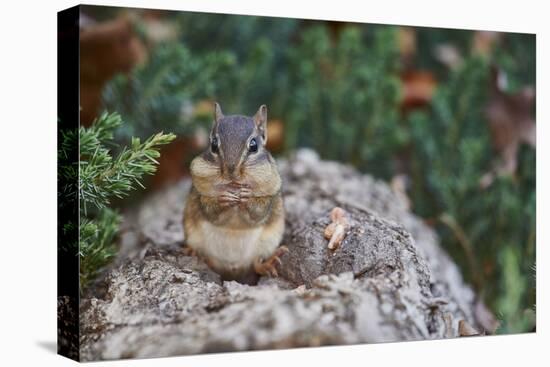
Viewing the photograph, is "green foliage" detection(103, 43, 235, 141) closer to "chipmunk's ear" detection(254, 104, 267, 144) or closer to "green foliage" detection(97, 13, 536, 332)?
"green foliage" detection(97, 13, 536, 332)

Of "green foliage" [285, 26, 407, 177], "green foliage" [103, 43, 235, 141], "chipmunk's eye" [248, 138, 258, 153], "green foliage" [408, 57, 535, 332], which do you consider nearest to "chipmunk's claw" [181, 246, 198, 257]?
"chipmunk's eye" [248, 138, 258, 153]

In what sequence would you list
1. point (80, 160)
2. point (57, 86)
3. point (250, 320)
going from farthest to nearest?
point (57, 86) < point (80, 160) < point (250, 320)

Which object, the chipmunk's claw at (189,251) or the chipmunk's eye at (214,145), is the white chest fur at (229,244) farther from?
the chipmunk's eye at (214,145)

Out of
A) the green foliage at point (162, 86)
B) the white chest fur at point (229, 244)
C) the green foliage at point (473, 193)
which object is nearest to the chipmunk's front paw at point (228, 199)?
the white chest fur at point (229, 244)

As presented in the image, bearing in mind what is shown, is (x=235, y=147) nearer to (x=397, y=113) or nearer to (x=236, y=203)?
(x=236, y=203)

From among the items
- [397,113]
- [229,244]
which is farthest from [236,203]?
[397,113]

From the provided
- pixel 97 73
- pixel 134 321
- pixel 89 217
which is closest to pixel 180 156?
pixel 97 73

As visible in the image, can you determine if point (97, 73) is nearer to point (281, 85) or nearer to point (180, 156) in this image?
point (180, 156)

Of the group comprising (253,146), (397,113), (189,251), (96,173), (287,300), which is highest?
(397,113)
